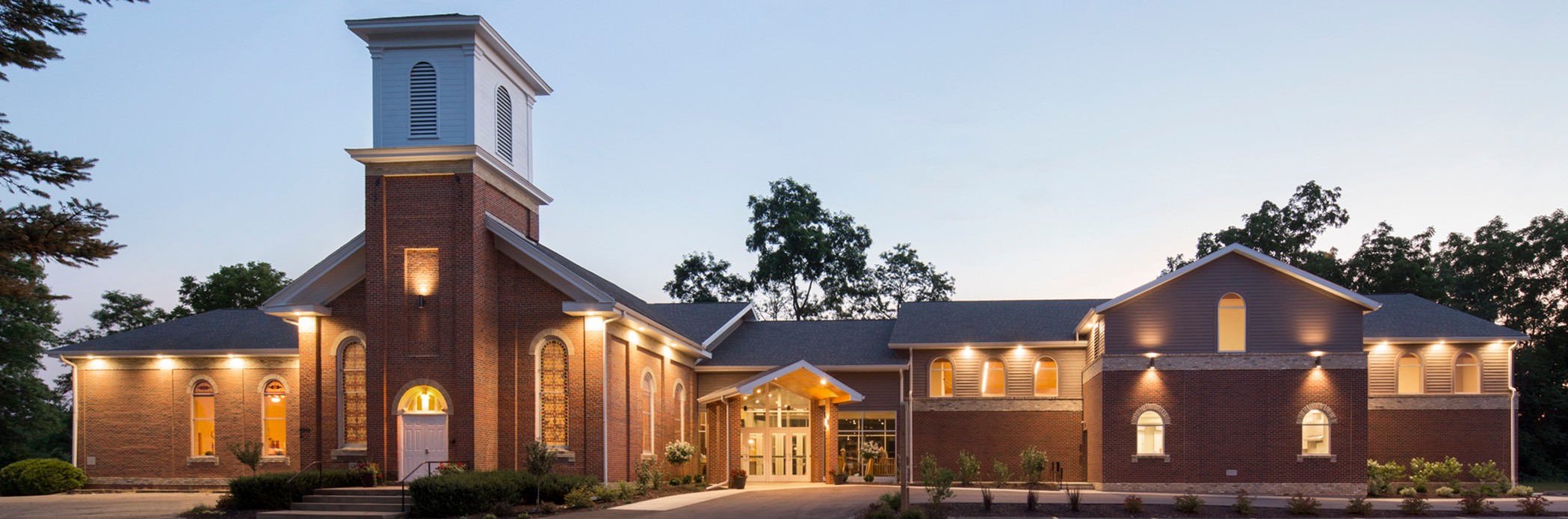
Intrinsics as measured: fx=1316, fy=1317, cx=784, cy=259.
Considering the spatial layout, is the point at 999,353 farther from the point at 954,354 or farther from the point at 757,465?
the point at 757,465

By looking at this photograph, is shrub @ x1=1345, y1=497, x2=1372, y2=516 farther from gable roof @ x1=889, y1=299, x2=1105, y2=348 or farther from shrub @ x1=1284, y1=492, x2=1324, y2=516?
gable roof @ x1=889, y1=299, x2=1105, y2=348

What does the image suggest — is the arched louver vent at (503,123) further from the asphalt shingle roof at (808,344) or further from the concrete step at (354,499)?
the asphalt shingle roof at (808,344)

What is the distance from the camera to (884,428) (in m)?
40.7

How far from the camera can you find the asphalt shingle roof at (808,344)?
1614 inches

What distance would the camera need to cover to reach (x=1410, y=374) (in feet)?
128

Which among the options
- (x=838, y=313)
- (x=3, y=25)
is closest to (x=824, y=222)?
(x=838, y=313)

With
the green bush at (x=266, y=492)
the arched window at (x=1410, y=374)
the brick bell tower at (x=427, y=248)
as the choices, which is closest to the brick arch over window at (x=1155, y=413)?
the arched window at (x=1410, y=374)

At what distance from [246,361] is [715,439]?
13530mm

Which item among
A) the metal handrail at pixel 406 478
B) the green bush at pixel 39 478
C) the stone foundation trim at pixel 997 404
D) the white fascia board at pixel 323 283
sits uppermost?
the white fascia board at pixel 323 283

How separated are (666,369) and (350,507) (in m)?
11.6

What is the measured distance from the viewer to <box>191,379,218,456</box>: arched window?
37.2 metres

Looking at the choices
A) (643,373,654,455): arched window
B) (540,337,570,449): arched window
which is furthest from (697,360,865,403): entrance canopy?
(540,337,570,449): arched window

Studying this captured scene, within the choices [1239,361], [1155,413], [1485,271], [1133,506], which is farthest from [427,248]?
[1485,271]

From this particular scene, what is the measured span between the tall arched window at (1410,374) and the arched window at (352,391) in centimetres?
2929
